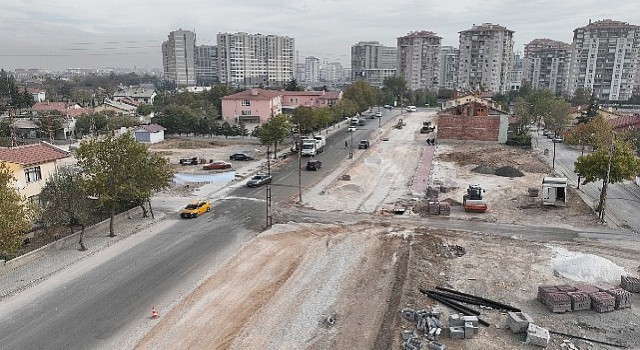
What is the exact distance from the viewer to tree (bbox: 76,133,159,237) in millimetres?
28172

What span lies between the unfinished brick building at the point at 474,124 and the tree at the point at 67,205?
5011 centimetres

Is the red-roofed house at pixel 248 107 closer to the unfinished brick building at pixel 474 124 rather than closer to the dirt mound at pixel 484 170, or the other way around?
the unfinished brick building at pixel 474 124

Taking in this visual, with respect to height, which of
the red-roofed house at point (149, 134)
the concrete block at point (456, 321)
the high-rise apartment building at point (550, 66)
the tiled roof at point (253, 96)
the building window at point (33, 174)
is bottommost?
the concrete block at point (456, 321)

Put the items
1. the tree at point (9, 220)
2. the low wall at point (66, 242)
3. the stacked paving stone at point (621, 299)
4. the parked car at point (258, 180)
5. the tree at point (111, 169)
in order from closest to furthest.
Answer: the stacked paving stone at point (621, 299), the tree at point (9, 220), the low wall at point (66, 242), the tree at point (111, 169), the parked car at point (258, 180)

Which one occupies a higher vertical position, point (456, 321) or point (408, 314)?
point (456, 321)

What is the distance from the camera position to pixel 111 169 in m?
28.9

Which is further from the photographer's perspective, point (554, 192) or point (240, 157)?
point (240, 157)

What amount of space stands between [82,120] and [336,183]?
51.8m

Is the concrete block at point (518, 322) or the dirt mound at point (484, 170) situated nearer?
the concrete block at point (518, 322)

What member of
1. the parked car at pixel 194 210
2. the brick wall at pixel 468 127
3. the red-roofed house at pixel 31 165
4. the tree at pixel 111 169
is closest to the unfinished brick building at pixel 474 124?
the brick wall at pixel 468 127

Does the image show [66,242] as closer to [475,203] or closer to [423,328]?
[423,328]

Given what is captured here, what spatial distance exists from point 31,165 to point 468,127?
173 feet

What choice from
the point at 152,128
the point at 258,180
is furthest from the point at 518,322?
the point at 152,128

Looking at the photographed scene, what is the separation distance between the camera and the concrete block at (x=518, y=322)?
1791 cm
